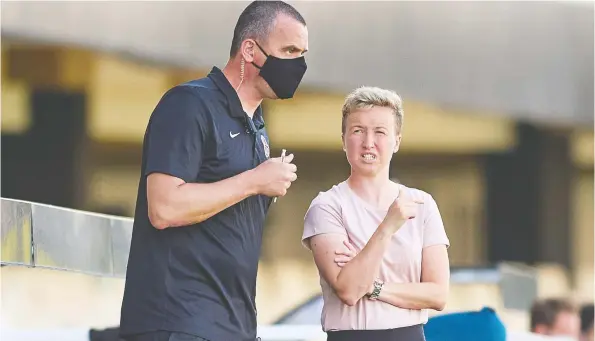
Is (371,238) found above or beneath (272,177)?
beneath

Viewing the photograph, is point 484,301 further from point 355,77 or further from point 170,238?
point 355,77

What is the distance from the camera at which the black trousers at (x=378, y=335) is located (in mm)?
3352

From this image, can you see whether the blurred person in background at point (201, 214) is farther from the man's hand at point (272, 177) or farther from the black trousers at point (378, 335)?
the black trousers at point (378, 335)

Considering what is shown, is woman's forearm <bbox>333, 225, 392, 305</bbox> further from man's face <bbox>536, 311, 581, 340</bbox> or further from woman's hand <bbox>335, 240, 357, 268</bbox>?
man's face <bbox>536, 311, 581, 340</bbox>

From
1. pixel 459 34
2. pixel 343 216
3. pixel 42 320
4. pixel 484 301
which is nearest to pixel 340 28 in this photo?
pixel 459 34

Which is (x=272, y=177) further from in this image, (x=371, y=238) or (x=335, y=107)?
(x=335, y=107)

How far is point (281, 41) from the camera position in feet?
11.4

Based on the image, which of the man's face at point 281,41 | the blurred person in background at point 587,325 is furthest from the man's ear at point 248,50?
the blurred person in background at point 587,325

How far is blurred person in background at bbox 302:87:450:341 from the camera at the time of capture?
3.33 meters

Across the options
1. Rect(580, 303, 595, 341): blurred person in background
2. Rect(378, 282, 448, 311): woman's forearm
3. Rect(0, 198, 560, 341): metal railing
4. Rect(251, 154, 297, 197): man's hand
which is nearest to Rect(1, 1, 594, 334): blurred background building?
Rect(580, 303, 595, 341): blurred person in background

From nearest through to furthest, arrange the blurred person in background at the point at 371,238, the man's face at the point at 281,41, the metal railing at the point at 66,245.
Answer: the blurred person in background at the point at 371,238, the man's face at the point at 281,41, the metal railing at the point at 66,245

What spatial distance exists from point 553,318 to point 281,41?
4777 millimetres

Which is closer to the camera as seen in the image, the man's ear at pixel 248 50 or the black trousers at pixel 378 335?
Answer: the black trousers at pixel 378 335

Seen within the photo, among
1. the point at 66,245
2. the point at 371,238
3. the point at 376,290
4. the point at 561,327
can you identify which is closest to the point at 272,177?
the point at 371,238
